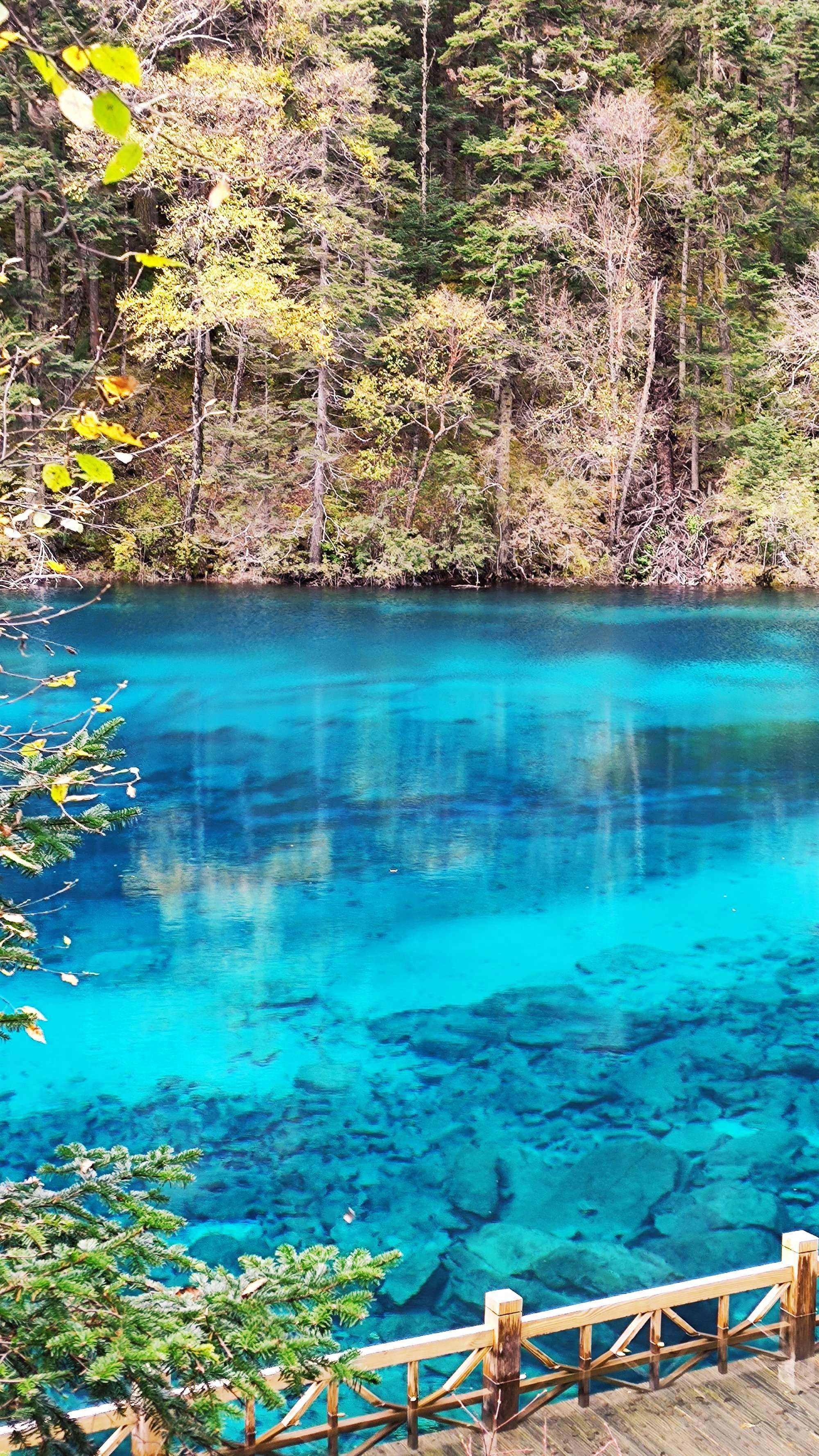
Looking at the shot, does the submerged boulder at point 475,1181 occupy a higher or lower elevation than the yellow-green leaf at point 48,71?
lower

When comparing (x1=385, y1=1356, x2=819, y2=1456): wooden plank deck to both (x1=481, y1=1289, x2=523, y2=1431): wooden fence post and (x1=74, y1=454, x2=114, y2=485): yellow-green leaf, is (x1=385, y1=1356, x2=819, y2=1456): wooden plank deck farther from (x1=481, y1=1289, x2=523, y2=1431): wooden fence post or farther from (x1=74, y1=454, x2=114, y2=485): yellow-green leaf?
(x1=74, y1=454, x2=114, y2=485): yellow-green leaf

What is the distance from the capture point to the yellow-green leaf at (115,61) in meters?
1.35

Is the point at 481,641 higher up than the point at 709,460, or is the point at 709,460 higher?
the point at 709,460

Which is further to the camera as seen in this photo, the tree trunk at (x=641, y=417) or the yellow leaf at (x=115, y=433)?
the tree trunk at (x=641, y=417)

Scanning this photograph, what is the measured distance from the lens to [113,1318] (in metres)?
2.76

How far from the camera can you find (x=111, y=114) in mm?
1305

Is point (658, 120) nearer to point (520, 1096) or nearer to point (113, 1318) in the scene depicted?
point (520, 1096)

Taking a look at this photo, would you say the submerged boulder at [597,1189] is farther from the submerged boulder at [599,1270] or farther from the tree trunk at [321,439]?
the tree trunk at [321,439]

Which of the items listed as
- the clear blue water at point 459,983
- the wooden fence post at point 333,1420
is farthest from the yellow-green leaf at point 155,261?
the clear blue water at point 459,983

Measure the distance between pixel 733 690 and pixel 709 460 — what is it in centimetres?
1536

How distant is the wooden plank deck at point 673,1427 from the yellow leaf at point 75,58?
3.80 meters

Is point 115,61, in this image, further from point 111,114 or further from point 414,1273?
point 414,1273

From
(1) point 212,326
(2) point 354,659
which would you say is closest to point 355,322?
(1) point 212,326

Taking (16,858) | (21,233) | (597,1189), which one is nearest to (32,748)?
(16,858)
